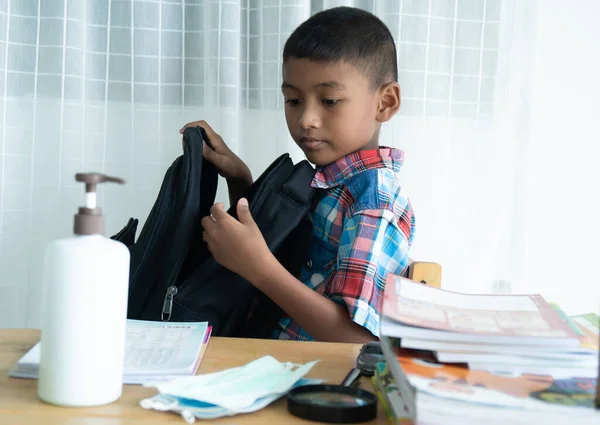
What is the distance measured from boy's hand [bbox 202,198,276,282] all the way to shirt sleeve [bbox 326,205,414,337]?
133 mm

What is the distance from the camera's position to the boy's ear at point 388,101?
5.04 feet

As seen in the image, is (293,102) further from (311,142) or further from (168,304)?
(168,304)

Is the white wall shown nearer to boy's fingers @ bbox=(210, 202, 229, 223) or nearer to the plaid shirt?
the plaid shirt

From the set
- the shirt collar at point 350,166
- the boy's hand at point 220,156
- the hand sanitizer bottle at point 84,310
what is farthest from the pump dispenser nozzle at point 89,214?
the boy's hand at point 220,156

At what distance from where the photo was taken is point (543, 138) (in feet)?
6.75

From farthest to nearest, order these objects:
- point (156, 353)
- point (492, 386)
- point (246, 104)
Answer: point (246, 104), point (156, 353), point (492, 386)

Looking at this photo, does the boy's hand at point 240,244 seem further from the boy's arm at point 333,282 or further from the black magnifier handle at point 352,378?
the black magnifier handle at point 352,378

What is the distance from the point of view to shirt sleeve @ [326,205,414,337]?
1253 mm

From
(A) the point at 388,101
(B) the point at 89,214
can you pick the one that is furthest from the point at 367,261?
(B) the point at 89,214

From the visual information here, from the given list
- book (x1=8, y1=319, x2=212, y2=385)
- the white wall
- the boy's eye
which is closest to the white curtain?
the white wall

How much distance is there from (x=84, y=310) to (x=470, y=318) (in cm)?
39

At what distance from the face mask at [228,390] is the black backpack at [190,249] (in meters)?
0.47

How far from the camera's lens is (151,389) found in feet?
2.58

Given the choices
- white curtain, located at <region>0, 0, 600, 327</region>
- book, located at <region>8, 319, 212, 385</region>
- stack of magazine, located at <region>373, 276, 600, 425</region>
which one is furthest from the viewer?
white curtain, located at <region>0, 0, 600, 327</region>
